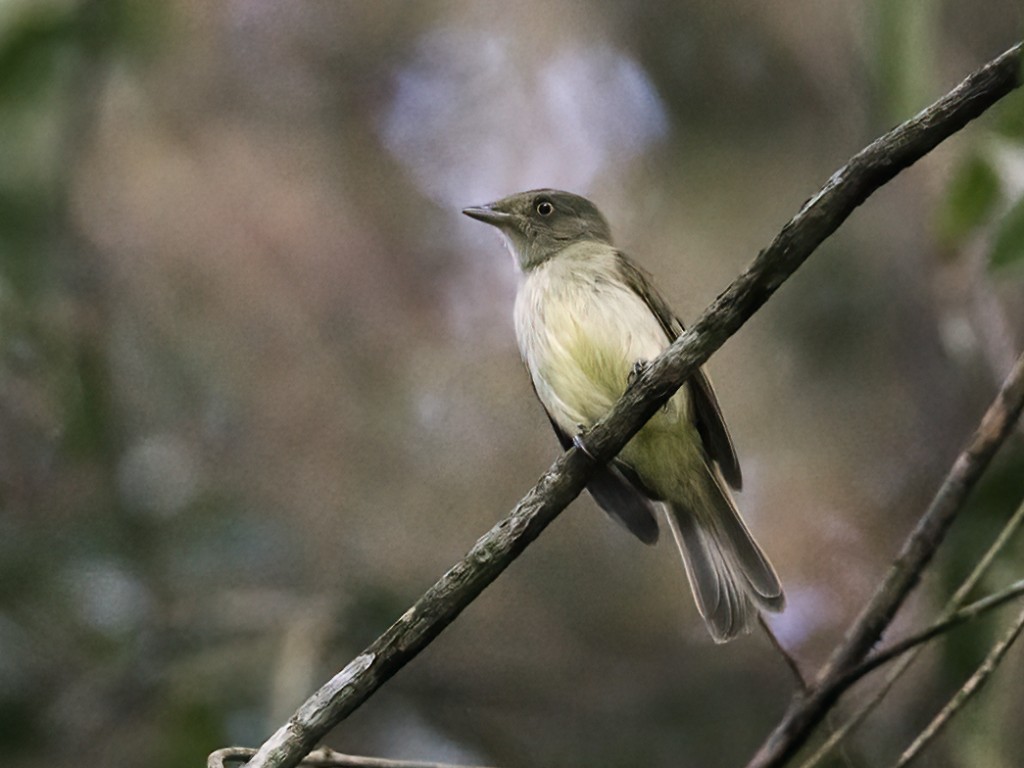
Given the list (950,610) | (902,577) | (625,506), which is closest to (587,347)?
(625,506)

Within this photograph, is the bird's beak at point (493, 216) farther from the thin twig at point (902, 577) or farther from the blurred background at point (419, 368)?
the thin twig at point (902, 577)

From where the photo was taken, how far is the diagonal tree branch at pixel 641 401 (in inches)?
71.0

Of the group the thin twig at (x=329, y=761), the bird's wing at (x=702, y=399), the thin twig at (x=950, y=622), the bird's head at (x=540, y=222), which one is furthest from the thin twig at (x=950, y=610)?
the bird's head at (x=540, y=222)

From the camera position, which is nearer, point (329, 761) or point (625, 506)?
point (329, 761)

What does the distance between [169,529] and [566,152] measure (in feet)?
6.04

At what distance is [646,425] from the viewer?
3.07 metres

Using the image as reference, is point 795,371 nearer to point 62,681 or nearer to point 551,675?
point 551,675

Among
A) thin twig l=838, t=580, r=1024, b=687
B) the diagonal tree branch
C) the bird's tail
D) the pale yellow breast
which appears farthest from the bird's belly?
thin twig l=838, t=580, r=1024, b=687

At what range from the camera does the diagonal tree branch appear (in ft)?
5.92

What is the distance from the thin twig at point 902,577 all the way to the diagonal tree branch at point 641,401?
704 millimetres

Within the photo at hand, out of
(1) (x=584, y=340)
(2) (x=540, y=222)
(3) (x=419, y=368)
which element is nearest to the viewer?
(1) (x=584, y=340)

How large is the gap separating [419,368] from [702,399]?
70.2 inches

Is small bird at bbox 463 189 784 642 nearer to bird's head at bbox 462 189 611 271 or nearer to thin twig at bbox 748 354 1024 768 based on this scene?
bird's head at bbox 462 189 611 271

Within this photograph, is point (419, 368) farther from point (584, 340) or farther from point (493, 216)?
point (584, 340)
